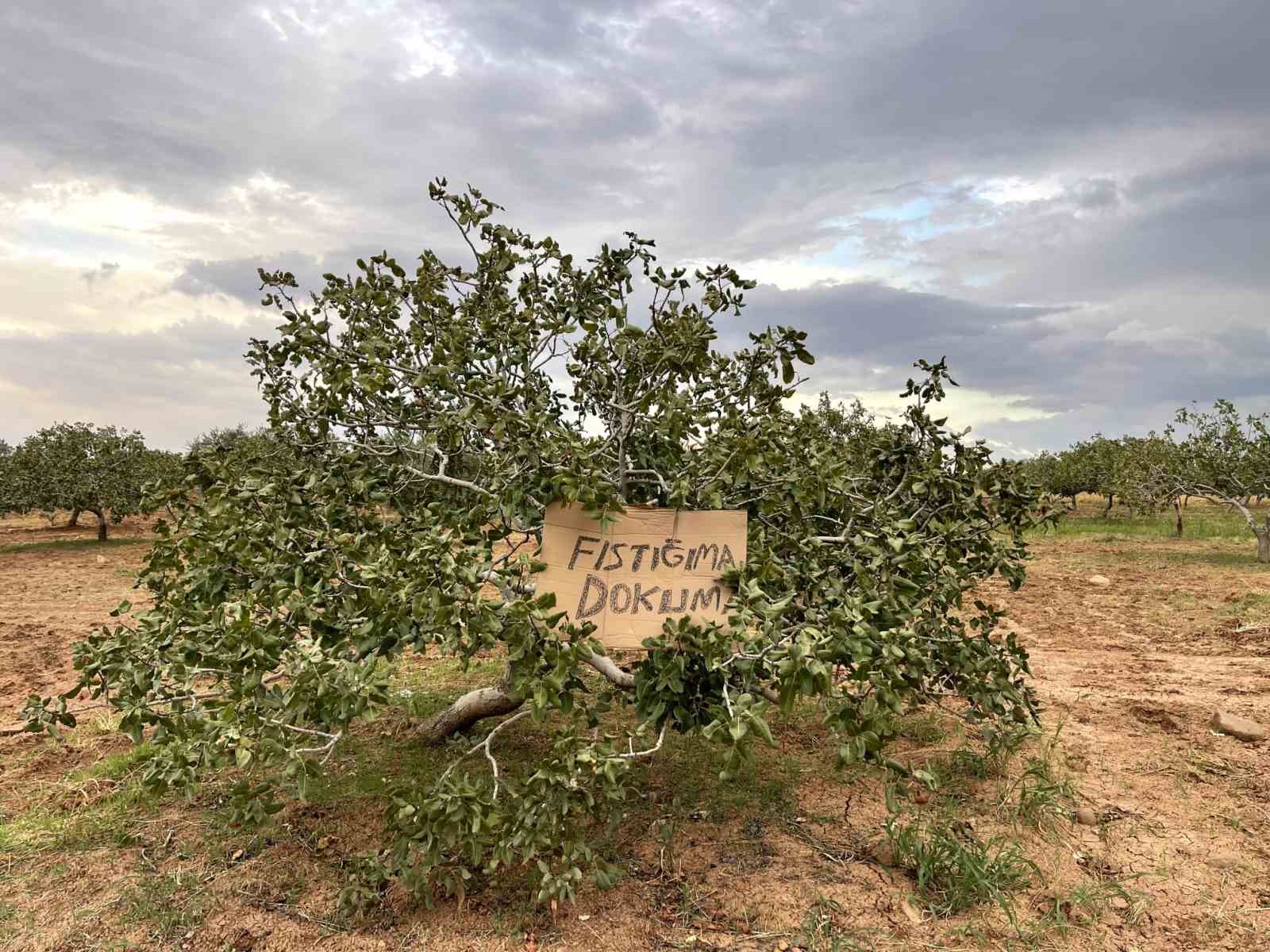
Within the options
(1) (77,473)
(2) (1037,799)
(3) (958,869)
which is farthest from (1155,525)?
(1) (77,473)

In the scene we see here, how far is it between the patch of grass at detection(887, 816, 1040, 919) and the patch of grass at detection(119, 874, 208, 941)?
11.0 feet

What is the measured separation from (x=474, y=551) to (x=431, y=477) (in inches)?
30.9

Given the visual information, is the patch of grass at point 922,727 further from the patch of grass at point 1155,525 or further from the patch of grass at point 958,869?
the patch of grass at point 1155,525

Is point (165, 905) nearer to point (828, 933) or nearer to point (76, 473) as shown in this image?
point (828, 933)

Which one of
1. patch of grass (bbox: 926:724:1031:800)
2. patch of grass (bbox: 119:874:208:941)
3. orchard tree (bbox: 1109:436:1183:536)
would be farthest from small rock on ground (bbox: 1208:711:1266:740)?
orchard tree (bbox: 1109:436:1183:536)

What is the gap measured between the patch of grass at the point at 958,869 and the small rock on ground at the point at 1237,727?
282 cm

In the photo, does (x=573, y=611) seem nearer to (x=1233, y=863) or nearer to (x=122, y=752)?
(x=1233, y=863)

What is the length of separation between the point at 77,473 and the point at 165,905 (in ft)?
69.9

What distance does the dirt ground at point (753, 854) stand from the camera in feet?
11.5

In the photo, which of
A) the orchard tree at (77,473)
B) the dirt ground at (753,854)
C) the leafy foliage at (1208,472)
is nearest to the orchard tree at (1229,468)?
the leafy foliage at (1208,472)

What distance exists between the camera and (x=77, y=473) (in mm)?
20859

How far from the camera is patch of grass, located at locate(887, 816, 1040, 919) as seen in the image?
3.69 metres

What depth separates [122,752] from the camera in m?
5.71

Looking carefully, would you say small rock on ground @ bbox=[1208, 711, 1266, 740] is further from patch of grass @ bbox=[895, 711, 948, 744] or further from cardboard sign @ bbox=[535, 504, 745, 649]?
cardboard sign @ bbox=[535, 504, 745, 649]
